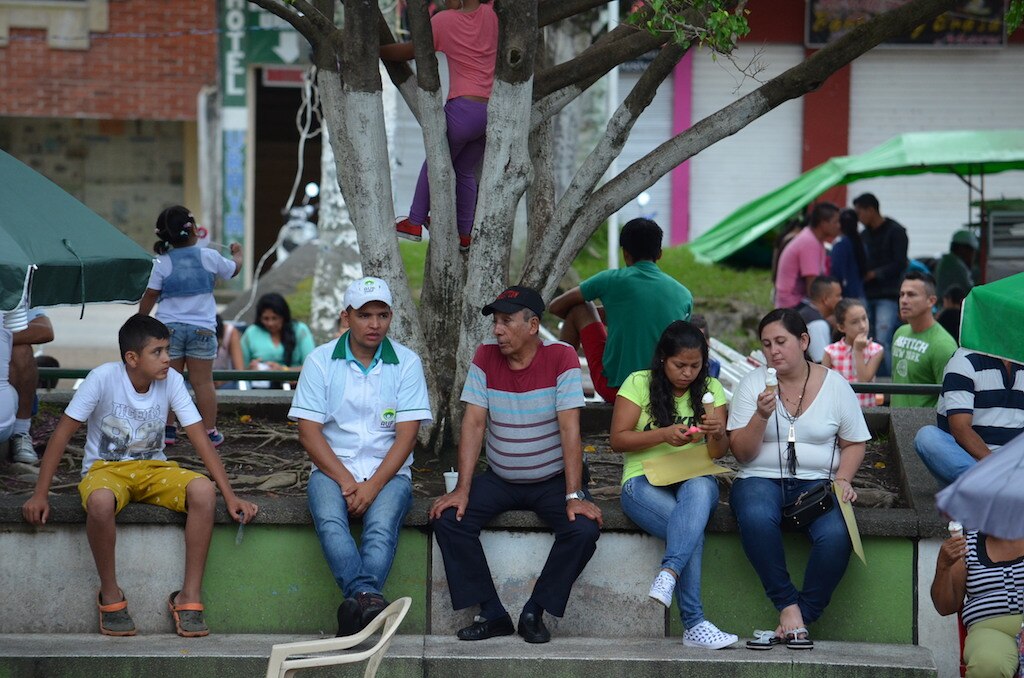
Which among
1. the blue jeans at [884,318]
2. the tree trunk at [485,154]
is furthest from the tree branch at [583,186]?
the blue jeans at [884,318]

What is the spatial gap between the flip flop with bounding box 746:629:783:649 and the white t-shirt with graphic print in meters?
2.77

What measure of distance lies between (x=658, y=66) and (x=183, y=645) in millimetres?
3966

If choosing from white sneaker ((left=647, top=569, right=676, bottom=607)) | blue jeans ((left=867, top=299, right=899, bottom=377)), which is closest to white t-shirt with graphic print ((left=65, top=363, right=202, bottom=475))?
white sneaker ((left=647, top=569, right=676, bottom=607))

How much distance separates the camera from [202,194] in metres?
20.7

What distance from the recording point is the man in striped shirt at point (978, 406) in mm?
6551

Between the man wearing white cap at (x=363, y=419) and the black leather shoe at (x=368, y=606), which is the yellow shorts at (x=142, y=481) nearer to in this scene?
the man wearing white cap at (x=363, y=419)

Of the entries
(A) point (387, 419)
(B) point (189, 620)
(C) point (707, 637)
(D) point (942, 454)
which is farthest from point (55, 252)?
(D) point (942, 454)

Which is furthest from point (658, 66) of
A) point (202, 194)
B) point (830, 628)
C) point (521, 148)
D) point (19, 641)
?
point (202, 194)

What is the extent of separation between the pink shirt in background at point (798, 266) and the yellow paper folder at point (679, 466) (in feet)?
20.3

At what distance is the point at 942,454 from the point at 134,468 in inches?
153

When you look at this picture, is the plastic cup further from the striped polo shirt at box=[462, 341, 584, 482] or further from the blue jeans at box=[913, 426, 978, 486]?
the blue jeans at box=[913, 426, 978, 486]

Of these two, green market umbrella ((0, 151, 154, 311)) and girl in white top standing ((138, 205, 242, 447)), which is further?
girl in white top standing ((138, 205, 242, 447))

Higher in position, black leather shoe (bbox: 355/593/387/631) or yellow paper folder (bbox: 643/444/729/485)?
yellow paper folder (bbox: 643/444/729/485)

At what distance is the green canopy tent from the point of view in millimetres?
13109
